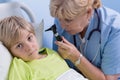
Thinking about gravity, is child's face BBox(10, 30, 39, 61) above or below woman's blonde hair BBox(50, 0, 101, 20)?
below

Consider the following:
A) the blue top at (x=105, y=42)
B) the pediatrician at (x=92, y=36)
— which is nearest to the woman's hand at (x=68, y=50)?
the pediatrician at (x=92, y=36)

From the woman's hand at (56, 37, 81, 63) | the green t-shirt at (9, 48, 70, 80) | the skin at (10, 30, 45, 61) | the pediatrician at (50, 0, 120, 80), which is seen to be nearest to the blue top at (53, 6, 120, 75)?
the pediatrician at (50, 0, 120, 80)

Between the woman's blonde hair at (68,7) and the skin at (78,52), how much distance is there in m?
0.04

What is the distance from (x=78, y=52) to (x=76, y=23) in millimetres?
181

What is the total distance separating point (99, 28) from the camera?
1664mm

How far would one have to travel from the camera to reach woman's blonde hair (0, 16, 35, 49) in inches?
58.4

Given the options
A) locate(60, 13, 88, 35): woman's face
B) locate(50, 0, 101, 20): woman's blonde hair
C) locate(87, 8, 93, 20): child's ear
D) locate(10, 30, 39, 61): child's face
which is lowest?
locate(10, 30, 39, 61): child's face

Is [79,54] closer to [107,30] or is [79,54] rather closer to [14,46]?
[107,30]

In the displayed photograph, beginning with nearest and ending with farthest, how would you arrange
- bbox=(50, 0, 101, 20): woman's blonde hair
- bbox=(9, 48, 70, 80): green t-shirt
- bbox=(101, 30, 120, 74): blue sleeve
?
bbox=(9, 48, 70, 80): green t-shirt, bbox=(50, 0, 101, 20): woman's blonde hair, bbox=(101, 30, 120, 74): blue sleeve

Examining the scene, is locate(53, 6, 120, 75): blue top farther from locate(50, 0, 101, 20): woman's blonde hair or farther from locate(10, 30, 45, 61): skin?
locate(10, 30, 45, 61): skin

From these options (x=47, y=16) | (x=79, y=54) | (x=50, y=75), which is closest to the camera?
(x=50, y=75)

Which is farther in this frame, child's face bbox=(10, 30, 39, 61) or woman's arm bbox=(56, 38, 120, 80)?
woman's arm bbox=(56, 38, 120, 80)

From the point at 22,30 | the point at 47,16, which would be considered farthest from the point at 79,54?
the point at 47,16

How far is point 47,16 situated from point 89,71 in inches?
26.7
